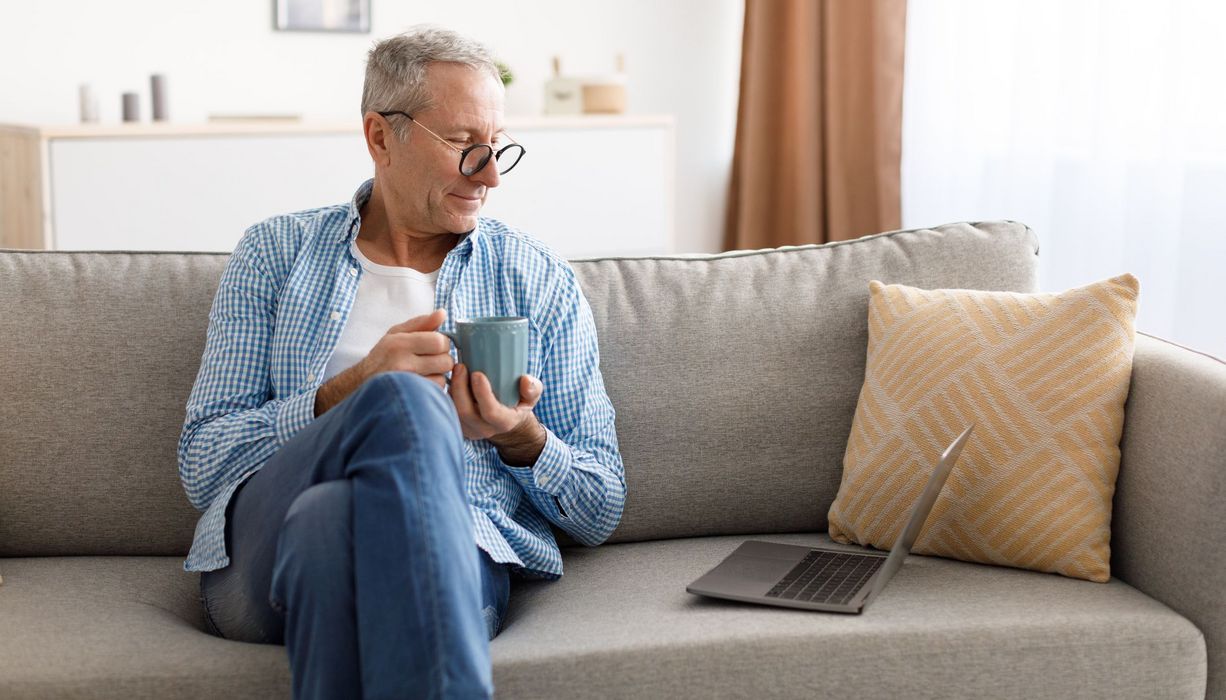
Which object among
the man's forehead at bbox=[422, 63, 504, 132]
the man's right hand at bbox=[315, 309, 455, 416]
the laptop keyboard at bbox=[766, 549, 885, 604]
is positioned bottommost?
the laptop keyboard at bbox=[766, 549, 885, 604]

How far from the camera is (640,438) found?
1.90 meters

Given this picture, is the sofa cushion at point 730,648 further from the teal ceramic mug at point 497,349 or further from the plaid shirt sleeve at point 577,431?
the teal ceramic mug at point 497,349

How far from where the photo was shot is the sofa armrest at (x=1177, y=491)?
1.54 meters

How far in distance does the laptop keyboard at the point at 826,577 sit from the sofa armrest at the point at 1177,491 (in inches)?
13.2

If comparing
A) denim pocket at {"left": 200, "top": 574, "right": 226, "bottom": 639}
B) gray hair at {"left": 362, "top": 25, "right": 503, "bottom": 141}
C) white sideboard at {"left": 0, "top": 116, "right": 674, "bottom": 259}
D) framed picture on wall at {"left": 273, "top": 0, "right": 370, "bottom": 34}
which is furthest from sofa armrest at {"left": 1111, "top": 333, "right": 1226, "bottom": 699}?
framed picture on wall at {"left": 273, "top": 0, "right": 370, "bottom": 34}

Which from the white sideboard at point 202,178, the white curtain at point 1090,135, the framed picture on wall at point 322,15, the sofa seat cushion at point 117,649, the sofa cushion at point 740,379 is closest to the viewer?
the sofa seat cushion at point 117,649

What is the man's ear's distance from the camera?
1830 millimetres

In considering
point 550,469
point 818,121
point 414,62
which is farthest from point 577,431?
point 818,121

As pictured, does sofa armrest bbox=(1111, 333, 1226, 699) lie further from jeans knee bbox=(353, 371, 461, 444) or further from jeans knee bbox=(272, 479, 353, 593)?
jeans knee bbox=(272, 479, 353, 593)

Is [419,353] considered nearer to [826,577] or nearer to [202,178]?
[826,577]

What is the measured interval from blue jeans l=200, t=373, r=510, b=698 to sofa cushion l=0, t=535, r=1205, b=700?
155mm

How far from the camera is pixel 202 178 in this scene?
→ 3.92 meters

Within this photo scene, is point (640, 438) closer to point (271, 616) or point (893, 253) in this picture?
point (893, 253)

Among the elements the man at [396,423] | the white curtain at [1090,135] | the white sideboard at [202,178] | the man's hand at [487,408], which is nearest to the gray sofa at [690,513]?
the man at [396,423]
